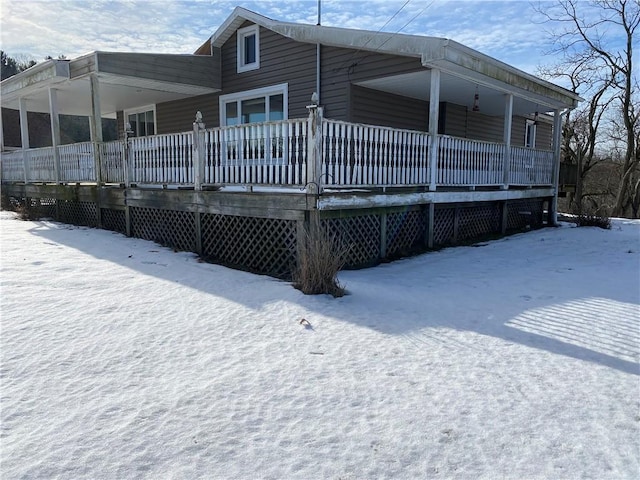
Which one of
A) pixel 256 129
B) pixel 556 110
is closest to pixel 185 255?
pixel 256 129

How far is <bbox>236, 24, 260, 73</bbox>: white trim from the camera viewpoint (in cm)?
1186

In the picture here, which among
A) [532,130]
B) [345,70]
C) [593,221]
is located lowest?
[593,221]

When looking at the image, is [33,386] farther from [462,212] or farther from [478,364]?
[462,212]

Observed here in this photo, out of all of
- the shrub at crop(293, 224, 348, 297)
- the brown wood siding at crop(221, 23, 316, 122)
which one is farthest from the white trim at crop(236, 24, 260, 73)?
the shrub at crop(293, 224, 348, 297)

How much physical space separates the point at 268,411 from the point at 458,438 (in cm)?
112

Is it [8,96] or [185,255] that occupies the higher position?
[8,96]

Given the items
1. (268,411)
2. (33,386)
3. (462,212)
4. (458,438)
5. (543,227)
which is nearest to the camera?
(458,438)

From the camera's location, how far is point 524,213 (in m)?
12.8

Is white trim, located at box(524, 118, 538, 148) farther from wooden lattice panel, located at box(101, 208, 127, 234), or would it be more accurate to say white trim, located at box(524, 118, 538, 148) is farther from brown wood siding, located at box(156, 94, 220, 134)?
wooden lattice panel, located at box(101, 208, 127, 234)

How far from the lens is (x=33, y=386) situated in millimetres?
3162

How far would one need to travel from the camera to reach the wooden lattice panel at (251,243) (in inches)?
266

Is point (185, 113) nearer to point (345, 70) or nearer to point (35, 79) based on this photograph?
point (35, 79)

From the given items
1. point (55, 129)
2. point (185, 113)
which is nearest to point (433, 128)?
point (185, 113)

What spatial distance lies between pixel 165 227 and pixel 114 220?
2.18 meters
